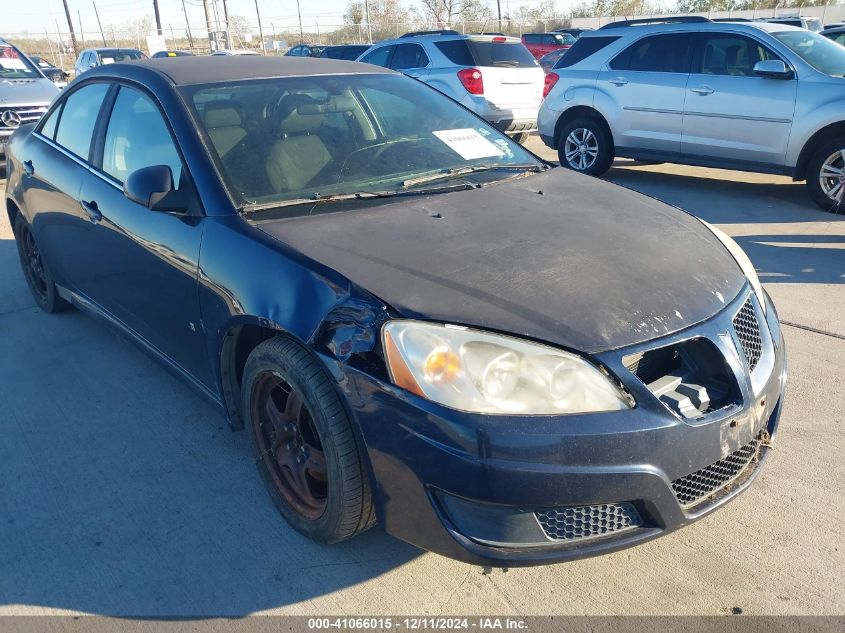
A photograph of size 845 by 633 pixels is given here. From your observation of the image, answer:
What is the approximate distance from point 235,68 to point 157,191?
95cm

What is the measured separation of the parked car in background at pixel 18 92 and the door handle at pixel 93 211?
6594mm

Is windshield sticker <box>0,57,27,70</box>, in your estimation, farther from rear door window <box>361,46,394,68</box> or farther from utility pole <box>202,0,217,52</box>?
utility pole <box>202,0,217,52</box>

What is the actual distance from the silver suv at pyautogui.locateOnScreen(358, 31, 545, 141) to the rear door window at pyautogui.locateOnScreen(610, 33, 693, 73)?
1.98 m

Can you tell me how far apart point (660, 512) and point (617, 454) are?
26 cm

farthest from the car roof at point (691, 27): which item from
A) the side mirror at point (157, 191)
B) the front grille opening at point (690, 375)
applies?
the side mirror at point (157, 191)

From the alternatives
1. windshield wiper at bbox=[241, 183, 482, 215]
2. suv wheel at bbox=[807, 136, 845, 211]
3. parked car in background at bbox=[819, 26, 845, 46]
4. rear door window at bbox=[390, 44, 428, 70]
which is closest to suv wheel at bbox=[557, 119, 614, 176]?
suv wheel at bbox=[807, 136, 845, 211]

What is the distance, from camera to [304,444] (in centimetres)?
261

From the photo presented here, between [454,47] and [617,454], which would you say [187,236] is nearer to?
[617,454]

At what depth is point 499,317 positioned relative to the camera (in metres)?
2.16

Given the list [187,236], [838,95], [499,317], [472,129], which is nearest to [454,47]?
[838,95]

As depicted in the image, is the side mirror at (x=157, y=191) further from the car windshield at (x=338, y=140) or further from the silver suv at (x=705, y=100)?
the silver suv at (x=705, y=100)

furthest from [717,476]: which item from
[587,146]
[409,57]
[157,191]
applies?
[409,57]

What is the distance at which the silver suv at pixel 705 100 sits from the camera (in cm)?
712

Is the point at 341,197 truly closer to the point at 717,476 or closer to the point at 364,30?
the point at 717,476
